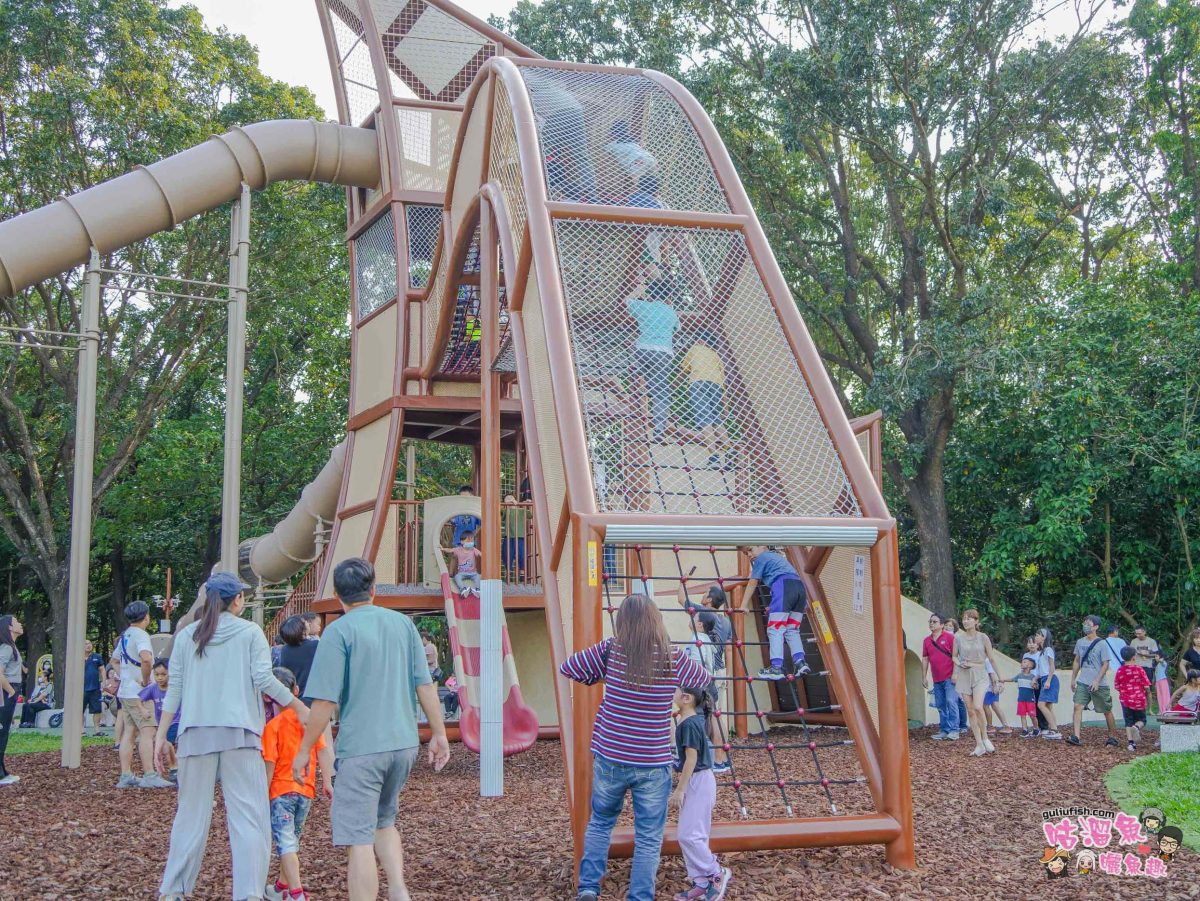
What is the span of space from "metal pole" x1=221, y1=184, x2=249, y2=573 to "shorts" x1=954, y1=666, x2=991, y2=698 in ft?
27.2

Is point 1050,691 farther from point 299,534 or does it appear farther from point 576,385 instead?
point 299,534

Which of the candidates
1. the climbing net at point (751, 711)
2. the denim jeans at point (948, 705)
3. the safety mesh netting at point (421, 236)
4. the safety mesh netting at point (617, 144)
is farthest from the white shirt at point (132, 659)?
the denim jeans at point (948, 705)

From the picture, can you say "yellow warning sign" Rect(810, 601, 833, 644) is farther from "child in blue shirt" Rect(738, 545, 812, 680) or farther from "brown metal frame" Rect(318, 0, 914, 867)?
"child in blue shirt" Rect(738, 545, 812, 680)

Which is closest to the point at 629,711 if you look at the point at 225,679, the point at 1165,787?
the point at 225,679

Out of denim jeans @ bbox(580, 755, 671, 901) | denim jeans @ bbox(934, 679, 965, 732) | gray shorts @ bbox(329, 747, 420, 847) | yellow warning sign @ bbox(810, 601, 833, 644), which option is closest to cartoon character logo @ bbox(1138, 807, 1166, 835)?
yellow warning sign @ bbox(810, 601, 833, 644)

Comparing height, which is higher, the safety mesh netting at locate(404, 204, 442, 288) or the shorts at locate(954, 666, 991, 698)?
the safety mesh netting at locate(404, 204, 442, 288)

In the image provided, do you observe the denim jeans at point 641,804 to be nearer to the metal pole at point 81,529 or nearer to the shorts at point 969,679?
the shorts at point 969,679

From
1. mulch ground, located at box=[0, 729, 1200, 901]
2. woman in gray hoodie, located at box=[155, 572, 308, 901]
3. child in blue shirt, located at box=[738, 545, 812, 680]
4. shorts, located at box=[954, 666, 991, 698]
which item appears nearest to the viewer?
woman in gray hoodie, located at box=[155, 572, 308, 901]

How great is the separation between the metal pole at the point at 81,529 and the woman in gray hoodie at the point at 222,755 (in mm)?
7908

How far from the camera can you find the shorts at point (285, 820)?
570 centimetres

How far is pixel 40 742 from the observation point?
59.3ft

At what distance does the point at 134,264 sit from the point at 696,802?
69.0ft

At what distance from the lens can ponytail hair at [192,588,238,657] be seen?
541cm

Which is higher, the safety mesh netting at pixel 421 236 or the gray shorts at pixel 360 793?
the safety mesh netting at pixel 421 236
